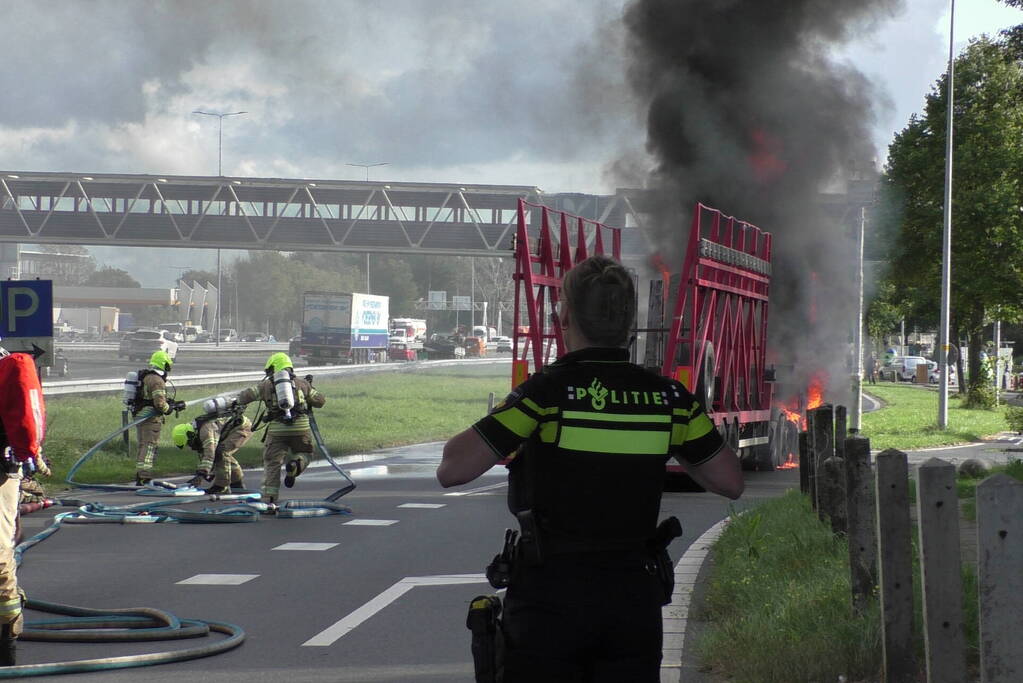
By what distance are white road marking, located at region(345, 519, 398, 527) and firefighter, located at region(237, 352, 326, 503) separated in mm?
804

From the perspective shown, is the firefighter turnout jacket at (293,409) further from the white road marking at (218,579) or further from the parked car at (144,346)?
the parked car at (144,346)

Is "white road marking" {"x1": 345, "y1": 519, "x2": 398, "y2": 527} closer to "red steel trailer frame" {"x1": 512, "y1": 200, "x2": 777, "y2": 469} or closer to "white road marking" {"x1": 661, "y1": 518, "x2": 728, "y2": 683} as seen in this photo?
"red steel trailer frame" {"x1": 512, "y1": 200, "x2": 777, "y2": 469}

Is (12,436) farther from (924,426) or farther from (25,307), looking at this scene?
(924,426)

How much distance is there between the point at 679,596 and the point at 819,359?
41.9 feet

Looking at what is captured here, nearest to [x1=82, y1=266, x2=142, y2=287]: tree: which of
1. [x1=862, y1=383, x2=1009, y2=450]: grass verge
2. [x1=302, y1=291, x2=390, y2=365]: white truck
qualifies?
[x1=302, y1=291, x2=390, y2=365]: white truck

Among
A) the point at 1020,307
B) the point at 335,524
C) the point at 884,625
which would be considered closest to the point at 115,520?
the point at 335,524

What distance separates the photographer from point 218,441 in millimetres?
14977

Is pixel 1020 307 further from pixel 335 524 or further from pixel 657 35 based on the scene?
pixel 335 524

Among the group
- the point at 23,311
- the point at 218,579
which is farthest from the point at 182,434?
the point at 218,579

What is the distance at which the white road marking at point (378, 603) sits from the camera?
7305 millimetres

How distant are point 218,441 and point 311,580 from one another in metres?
5.98

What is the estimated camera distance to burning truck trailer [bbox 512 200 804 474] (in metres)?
14.7

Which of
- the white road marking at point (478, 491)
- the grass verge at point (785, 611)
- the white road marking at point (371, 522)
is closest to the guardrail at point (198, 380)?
the white road marking at point (478, 491)

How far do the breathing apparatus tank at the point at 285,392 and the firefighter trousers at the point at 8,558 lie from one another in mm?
6567
